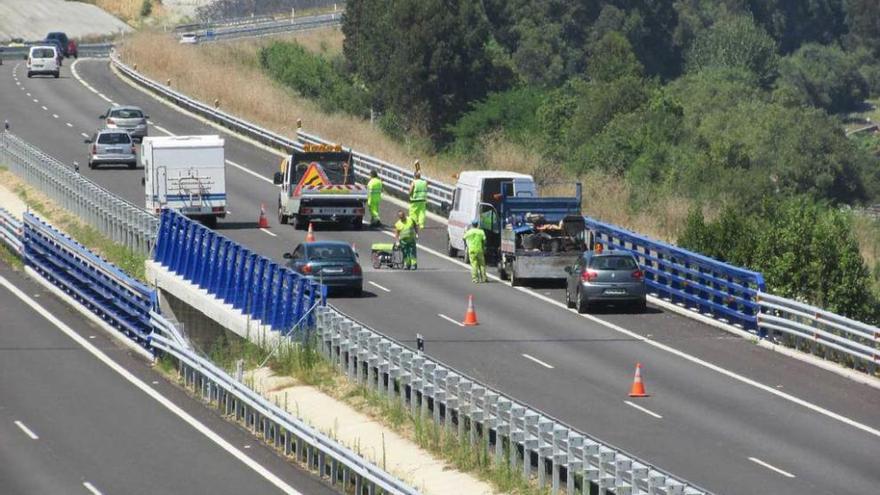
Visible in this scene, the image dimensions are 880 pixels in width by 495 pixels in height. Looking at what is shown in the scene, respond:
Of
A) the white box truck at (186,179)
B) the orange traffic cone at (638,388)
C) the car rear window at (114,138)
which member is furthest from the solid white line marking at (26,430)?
the car rear window at (114,138)

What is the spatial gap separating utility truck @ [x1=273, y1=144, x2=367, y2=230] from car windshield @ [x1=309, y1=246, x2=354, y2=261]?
1008cm

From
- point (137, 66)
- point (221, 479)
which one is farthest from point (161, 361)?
point (137, 66)

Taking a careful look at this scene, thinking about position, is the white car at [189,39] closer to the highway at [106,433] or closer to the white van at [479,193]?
the white van at [479,193]

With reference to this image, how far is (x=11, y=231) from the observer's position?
157 ft

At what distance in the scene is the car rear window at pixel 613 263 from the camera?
36.9m

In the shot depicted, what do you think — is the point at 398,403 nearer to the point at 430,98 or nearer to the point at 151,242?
the point at 151,242

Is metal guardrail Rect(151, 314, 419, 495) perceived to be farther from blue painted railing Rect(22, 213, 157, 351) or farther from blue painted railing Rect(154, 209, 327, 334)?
blue painted railing Rect(154, 209, 327, 334)

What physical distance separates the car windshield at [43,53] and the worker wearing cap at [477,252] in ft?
183

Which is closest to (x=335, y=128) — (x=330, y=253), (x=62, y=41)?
(x=330, y=253)

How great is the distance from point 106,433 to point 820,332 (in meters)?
13.1

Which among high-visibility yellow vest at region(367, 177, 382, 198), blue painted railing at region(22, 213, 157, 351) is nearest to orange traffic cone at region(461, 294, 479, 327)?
blue painted railing at region(22, 213, 157, 351)

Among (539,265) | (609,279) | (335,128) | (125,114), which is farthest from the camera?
(335,128)

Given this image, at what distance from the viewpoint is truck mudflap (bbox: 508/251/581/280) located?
134ft

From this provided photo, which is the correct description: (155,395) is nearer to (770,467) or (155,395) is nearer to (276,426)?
(276,426)
